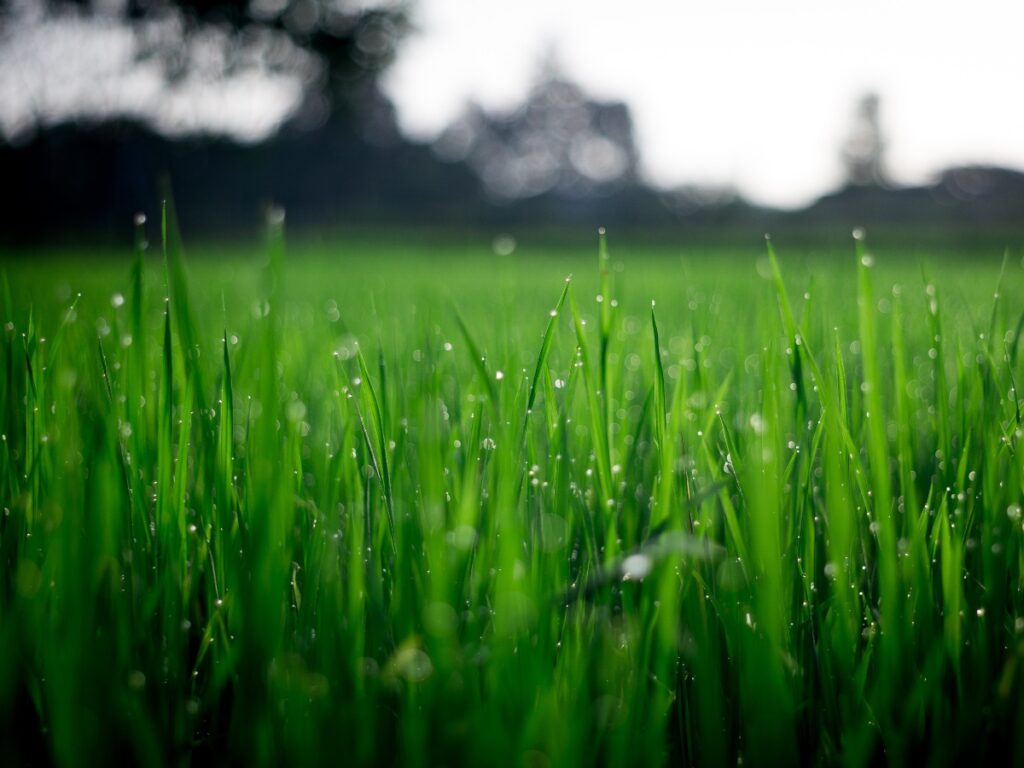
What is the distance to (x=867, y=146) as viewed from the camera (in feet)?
109

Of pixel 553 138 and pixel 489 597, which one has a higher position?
pixel 553 138

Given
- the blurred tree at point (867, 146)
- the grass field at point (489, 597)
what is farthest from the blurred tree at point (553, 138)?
the grass field at point (489, 597)

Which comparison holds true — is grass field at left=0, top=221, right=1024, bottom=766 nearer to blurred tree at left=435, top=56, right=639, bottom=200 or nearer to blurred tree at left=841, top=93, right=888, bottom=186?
blurred tree at left=435, top=56, right=639, bottom=200

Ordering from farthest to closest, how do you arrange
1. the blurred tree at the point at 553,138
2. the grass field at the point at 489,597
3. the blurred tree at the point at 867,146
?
1. the blurred tree at the point at 867,146
2. the blurred tree at the point at 553,138
3. the grass field at the point at 489,597

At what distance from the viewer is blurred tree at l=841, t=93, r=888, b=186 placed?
3291cm

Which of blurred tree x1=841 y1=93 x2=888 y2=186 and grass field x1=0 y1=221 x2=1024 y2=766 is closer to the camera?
grass field x1=0 y1=221 x2=1024 y2=766

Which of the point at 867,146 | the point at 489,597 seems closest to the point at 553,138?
the point at 867,146

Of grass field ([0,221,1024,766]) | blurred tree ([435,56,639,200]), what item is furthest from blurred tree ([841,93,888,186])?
grass field ([0,221,1024,766])

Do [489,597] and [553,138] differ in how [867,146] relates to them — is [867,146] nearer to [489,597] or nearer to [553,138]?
[553,138]

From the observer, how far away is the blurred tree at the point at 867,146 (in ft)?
108

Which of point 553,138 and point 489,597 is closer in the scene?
point 489,597

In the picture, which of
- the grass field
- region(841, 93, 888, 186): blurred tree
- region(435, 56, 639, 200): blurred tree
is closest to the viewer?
the grass field

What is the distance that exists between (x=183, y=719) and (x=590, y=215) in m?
20.4

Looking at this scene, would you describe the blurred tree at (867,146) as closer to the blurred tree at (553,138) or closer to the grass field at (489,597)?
the blurred tree at (553,138)
